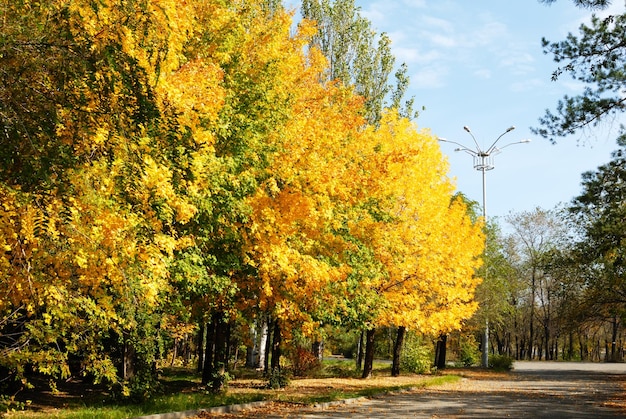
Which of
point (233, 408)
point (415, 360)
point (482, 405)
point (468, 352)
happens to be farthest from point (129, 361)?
point (468, 352)

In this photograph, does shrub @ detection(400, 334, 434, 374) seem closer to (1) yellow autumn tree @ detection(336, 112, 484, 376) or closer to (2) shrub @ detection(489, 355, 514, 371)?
(2) shrub @ detection(489, 355, 514, 371)

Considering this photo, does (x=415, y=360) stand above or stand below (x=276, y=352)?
below

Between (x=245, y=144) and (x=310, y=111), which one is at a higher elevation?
(x=310, y=111)

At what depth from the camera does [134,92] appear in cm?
661

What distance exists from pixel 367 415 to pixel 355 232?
279 inches

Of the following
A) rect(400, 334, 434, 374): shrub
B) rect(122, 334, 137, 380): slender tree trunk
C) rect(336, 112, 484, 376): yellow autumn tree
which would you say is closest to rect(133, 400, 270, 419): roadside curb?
rect(122, 334, 137, 380): slender tree trunk

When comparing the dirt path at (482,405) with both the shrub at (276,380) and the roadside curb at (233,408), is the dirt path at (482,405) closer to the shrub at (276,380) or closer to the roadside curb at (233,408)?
the roadside curb at (233,408)

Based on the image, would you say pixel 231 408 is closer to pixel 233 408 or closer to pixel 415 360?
pixel 233 408

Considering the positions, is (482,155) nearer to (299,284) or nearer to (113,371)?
(299,284)

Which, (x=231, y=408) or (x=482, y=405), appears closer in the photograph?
(x=231, y=408)

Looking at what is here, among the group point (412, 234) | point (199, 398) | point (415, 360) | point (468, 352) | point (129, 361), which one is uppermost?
point (412, 234)

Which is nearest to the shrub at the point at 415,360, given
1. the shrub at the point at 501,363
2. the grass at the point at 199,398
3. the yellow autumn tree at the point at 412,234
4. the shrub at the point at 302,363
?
the grass at the point at 199,398

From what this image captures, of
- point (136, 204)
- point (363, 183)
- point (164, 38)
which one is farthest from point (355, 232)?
point (164, 38)

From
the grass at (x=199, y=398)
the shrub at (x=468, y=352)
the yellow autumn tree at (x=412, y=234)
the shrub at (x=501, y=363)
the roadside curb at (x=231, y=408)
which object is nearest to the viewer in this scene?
the roadside curb at (x=231, y=408)
